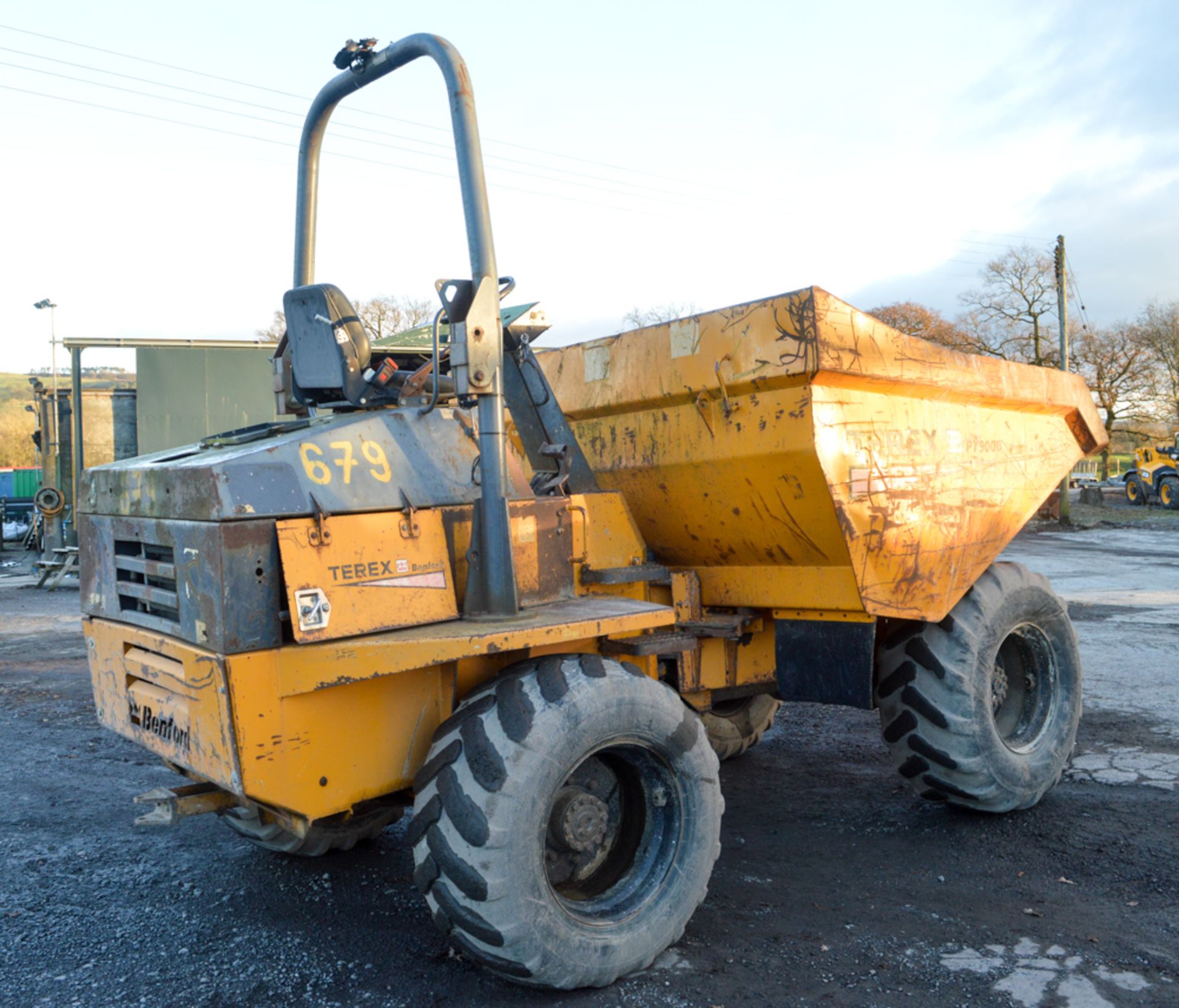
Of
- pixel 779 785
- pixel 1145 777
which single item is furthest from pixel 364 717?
pixel 1145 777

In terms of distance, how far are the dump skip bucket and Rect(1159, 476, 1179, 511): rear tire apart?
2803cm

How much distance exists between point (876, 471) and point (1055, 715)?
1905mm

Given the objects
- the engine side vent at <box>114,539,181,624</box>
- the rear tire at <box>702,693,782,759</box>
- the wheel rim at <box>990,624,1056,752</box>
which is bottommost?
the rear tire at <box>702,693,782,759</box>

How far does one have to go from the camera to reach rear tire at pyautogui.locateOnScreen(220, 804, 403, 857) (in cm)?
388

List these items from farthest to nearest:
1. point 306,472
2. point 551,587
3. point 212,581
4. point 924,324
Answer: point 924,324 → point 551,587 → point 306,472 → point 212,581

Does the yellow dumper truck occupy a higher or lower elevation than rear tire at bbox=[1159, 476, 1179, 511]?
higher

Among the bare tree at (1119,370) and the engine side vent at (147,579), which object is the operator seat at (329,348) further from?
the bare tree at (1119,370)

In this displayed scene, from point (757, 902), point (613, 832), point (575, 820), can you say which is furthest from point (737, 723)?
point (575, 820)

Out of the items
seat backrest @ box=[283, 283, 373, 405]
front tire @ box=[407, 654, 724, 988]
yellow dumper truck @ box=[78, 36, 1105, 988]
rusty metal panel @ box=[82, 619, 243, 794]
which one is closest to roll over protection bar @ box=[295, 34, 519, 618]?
yellow dumper truck @ box=[78, 36, 1105, 988]

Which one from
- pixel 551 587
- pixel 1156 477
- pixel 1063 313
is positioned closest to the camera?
pixel 551 587

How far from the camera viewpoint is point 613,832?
3.43 metres

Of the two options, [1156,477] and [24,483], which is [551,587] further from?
[1156,477]

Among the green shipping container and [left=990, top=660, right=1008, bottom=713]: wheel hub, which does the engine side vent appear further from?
the green shipping container

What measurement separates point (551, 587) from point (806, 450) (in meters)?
1.10
